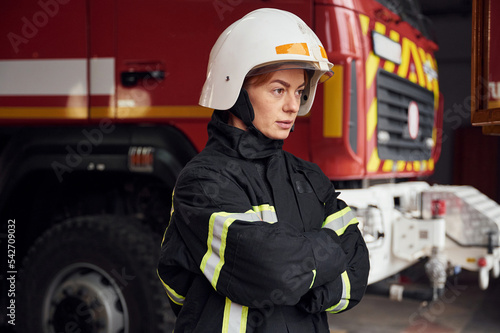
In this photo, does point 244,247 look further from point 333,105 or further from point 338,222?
point 333,105

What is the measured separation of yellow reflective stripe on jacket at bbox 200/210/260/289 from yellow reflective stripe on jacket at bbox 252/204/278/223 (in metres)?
0.10

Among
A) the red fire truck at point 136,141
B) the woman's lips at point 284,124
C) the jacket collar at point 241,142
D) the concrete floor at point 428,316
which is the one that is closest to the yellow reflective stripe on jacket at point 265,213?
the jacket collar at point 241,142

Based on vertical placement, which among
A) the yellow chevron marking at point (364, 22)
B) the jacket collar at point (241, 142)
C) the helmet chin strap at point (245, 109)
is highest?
the yellow chevron marking at point (364, 22)

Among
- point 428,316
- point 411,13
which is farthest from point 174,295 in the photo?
point 428,316

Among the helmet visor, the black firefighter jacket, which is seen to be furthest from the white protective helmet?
the black firefighter jacket

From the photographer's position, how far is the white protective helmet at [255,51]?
1.67 metres

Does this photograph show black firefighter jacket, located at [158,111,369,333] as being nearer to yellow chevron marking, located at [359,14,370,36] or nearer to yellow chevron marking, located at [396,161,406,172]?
yellow chevron marking, located at [359,14,370,36]

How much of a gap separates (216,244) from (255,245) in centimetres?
12

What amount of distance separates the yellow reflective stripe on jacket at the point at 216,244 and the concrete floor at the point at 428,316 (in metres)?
2.69

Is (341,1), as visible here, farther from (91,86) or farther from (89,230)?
(89,230)

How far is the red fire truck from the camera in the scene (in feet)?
8.69

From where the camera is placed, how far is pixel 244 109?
1665 mm

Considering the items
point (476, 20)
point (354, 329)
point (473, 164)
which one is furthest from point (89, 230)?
point (473, 164)

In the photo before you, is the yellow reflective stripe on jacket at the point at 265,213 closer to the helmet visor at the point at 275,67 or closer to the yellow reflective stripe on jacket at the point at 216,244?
the yellow reflective stripe on jacket at the point at 216,244
